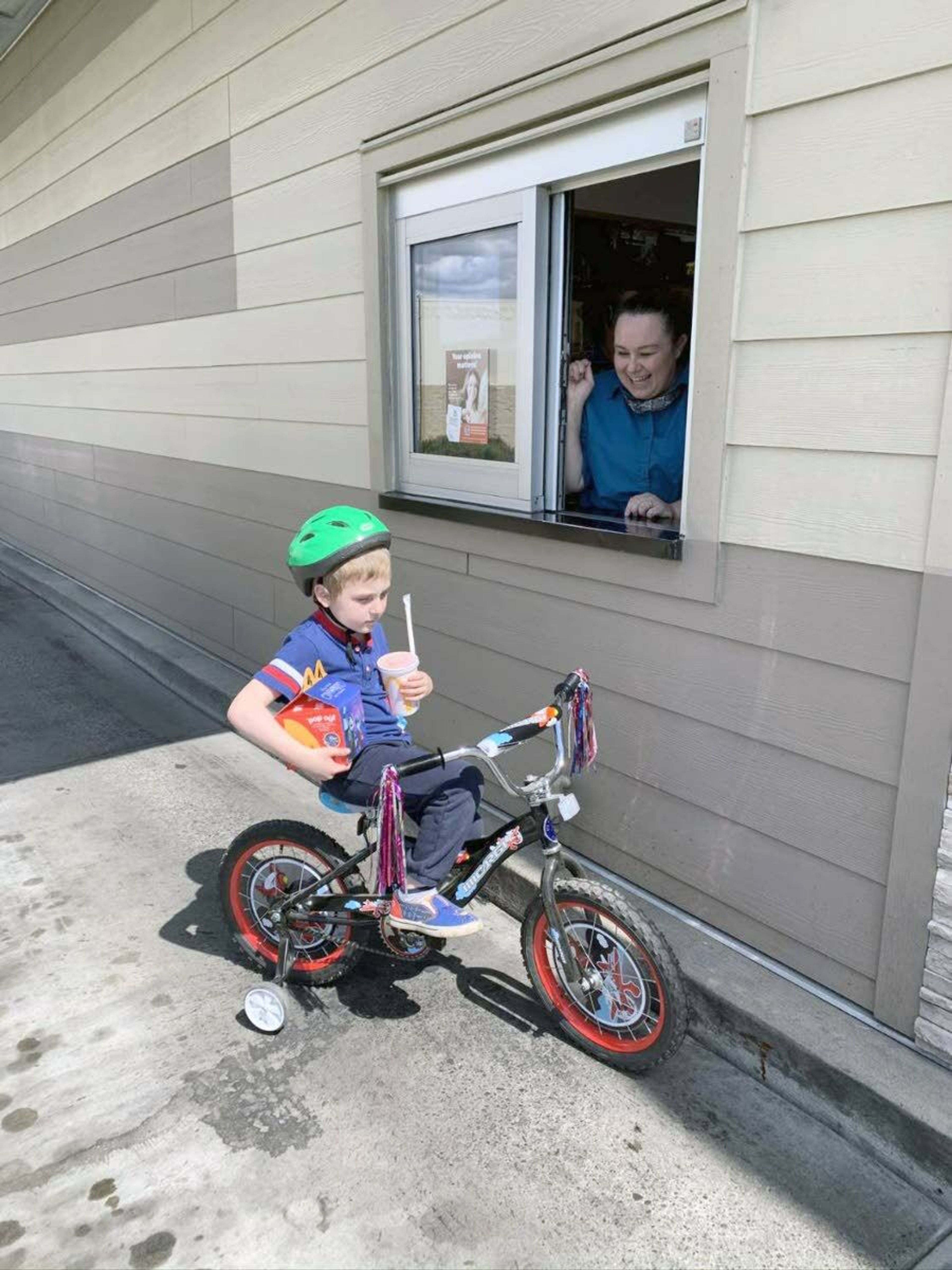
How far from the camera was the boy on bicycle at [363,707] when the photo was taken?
250 cm

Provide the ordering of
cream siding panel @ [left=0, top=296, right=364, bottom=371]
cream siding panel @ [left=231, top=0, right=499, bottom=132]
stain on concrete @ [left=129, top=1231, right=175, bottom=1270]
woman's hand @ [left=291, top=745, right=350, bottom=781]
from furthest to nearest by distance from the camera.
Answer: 1. cream siding panel @ [left=0, top=296, right=364, bottom=371]
2. cream siding panel @ [left=231, top=0, right=499, bottom=132]
3. woman's hand @ [left=291, top=745, right=350, bottom=781]
4. stain on concrete @ [left=129, top=1231, right=175, bottom=1270]

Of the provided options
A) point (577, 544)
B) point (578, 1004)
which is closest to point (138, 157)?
point (577, 544)

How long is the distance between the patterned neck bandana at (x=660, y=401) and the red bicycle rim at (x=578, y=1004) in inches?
68.6

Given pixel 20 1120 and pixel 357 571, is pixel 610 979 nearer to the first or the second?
pixel 357 571

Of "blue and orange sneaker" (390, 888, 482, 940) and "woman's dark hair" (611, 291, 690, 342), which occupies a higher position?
"woman's dark hair" (611, 291, 690, 342)

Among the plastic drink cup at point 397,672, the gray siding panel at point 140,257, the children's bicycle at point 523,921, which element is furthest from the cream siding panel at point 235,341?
Answer: the children's bicycle at point 523,921

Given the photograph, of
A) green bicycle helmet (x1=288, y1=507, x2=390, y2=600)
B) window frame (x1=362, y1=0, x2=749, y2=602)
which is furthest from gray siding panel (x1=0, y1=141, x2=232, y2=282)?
green bicycle helmet (x1=288, y1=507, x2=390, y2=600)

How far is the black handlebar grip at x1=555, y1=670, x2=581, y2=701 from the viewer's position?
2.51m

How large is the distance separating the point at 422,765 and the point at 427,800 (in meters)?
0.44

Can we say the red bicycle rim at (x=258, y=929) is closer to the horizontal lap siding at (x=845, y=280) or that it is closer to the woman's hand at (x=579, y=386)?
the horizontal lap siding at (x=845, y=280)

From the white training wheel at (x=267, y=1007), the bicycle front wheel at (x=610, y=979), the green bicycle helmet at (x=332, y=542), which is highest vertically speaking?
the green bicycle helmet at (x=332, y=542)

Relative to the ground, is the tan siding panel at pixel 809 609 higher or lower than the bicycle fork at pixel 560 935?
higher

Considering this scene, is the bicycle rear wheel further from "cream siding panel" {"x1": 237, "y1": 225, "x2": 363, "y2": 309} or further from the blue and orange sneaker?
"cream siding panel" {"x1": 237, "y1": 225, "x2": 363, "y2": 309}

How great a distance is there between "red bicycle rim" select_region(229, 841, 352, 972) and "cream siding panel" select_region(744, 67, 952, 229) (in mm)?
2231
